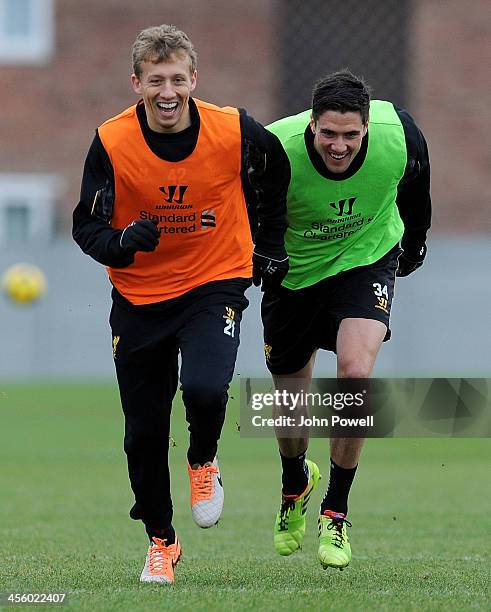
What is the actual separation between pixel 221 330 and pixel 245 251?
0.44 m

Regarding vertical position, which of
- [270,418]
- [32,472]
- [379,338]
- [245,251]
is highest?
[245,251]

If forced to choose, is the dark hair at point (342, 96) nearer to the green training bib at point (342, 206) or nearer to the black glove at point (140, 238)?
the green training bib at point (342, 206)

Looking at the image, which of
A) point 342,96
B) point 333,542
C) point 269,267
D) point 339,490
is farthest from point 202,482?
point 342,96

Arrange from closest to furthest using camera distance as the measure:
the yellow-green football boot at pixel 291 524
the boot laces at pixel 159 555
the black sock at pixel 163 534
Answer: the boot laces at pixel 159 555 < the black sock at pixel 163 534 < the yellow-green football boot at pixel 291 524

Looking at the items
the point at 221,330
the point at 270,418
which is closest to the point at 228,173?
the point at 221,330

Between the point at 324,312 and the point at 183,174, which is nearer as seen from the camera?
the point at 183,174

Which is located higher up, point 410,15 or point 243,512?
point 410,15

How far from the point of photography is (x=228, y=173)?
6391 mm

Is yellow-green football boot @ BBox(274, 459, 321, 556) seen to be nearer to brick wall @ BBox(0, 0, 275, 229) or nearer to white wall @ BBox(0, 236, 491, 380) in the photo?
white wall @ BBox(0, 236, 491, 380)

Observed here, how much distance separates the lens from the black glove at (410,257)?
310 inches

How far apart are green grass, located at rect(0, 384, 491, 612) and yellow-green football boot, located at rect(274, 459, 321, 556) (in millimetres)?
114

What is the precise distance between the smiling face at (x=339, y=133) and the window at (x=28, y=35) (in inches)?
772

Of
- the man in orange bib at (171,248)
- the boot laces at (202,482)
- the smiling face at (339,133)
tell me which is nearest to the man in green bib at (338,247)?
the smiling face at (339,133)

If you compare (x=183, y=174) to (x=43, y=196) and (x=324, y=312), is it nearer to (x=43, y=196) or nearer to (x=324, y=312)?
(x=324, y=312)
